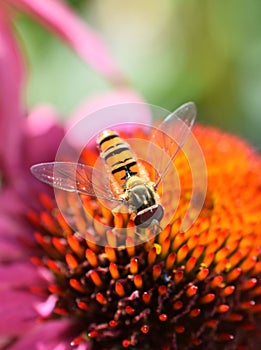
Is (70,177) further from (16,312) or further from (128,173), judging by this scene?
(16,312)

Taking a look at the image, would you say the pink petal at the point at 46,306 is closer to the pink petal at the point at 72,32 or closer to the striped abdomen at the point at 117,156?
the striped abdomen at the point at 117,156

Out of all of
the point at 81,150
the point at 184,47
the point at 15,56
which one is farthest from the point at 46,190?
A: the point at 184,47

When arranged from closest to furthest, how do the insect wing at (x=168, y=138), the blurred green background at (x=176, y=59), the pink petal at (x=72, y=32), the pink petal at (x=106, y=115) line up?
1. the insect wing at (x=168, y=138)
2. the pink petal at (x=106, y=115)
3. the pink petal at (x=72, y=32)
4. the blurred green background at (x=176, y=59)

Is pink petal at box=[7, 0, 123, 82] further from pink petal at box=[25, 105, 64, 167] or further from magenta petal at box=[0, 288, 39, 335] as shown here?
magenta petal at box=[0, 288, 39, 335]

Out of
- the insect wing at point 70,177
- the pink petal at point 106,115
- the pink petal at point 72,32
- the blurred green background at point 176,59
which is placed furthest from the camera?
the blurred green background at point 176,59

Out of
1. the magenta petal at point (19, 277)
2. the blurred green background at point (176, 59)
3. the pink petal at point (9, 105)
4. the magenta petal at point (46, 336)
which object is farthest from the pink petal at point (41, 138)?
the blurred green background at point (176, 59)

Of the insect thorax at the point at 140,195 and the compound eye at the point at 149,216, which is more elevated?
the insect thorax at the point at 140,195

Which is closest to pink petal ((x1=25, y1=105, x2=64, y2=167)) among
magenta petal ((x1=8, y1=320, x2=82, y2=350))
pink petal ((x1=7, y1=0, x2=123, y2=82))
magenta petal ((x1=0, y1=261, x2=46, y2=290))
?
pink petal ((x1=7, y1=0, x2=123, y2=82))
